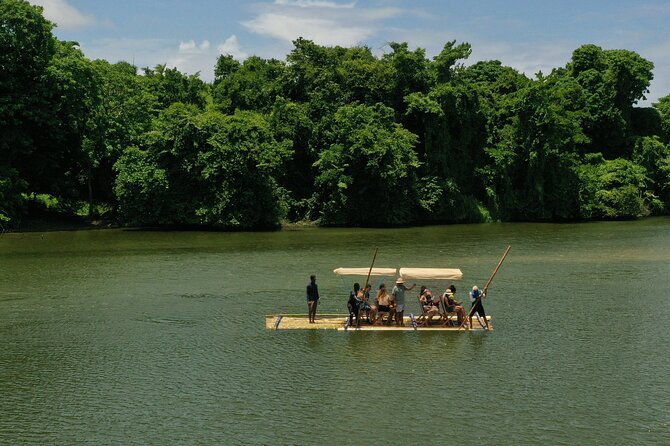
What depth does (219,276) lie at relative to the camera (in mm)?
33812

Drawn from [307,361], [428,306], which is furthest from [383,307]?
[307,361]

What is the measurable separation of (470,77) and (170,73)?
3057cm

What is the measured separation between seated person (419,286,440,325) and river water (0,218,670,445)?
3.41 ft

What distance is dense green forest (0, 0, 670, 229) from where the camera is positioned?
54438 mm

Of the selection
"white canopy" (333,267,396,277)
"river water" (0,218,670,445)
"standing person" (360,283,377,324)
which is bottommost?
"river water" (0,218,670,445)

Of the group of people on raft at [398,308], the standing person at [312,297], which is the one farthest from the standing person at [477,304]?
the standing person at [312,297]

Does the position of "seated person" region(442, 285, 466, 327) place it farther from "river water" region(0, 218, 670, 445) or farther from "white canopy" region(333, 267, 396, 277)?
"white canopy" region(333, 267, 396, 277)

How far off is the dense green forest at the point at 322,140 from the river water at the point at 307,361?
17810 millimetres

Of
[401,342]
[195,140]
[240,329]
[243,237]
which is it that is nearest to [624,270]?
[401,342]

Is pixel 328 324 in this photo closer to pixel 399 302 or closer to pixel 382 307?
pixel 382 307

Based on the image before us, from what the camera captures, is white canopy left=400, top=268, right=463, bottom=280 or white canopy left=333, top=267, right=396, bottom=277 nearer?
white canopy left=400, top=268, right=463, bottom=280

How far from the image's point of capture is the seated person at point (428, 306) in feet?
79.4

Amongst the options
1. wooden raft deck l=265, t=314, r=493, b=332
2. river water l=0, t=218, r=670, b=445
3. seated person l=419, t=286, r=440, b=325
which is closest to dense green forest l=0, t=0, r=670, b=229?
river water l=0, t=218, r=670, b=445

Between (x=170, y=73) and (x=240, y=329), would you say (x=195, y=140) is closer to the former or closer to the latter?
(x=170, y=73)
